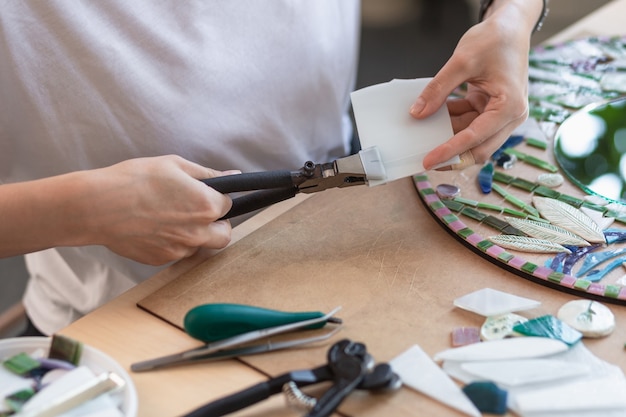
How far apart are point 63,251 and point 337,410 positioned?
0.47 m

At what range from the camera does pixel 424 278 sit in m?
0.64

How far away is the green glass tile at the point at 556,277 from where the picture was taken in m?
0.61

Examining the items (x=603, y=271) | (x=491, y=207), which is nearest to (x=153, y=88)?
(x=491, y=207)

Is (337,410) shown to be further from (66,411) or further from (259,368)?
(66,411)

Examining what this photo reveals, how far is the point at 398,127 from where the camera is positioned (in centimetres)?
68

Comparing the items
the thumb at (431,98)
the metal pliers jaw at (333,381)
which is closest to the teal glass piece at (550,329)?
the metal pliers jaw at (333,381)

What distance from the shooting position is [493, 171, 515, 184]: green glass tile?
2.48 ft

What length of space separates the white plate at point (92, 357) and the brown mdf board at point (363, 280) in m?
0.09

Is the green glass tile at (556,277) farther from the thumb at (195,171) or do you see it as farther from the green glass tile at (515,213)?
the thumb at (195,171)

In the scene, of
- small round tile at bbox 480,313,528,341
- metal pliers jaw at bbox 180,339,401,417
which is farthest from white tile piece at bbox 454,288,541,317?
metal pliers jaw at bbox 180,339,401,417

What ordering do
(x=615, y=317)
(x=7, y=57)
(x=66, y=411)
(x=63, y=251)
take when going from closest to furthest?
(x=66, y=411) → (x=615, y=317) → (x=7, y=57) → (x=63, y=251)

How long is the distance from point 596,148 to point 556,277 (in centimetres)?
24

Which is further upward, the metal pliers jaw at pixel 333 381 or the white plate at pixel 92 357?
the white plate at pixel 92 357

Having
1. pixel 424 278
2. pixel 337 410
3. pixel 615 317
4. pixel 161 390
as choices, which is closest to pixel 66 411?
pixel 161 390
